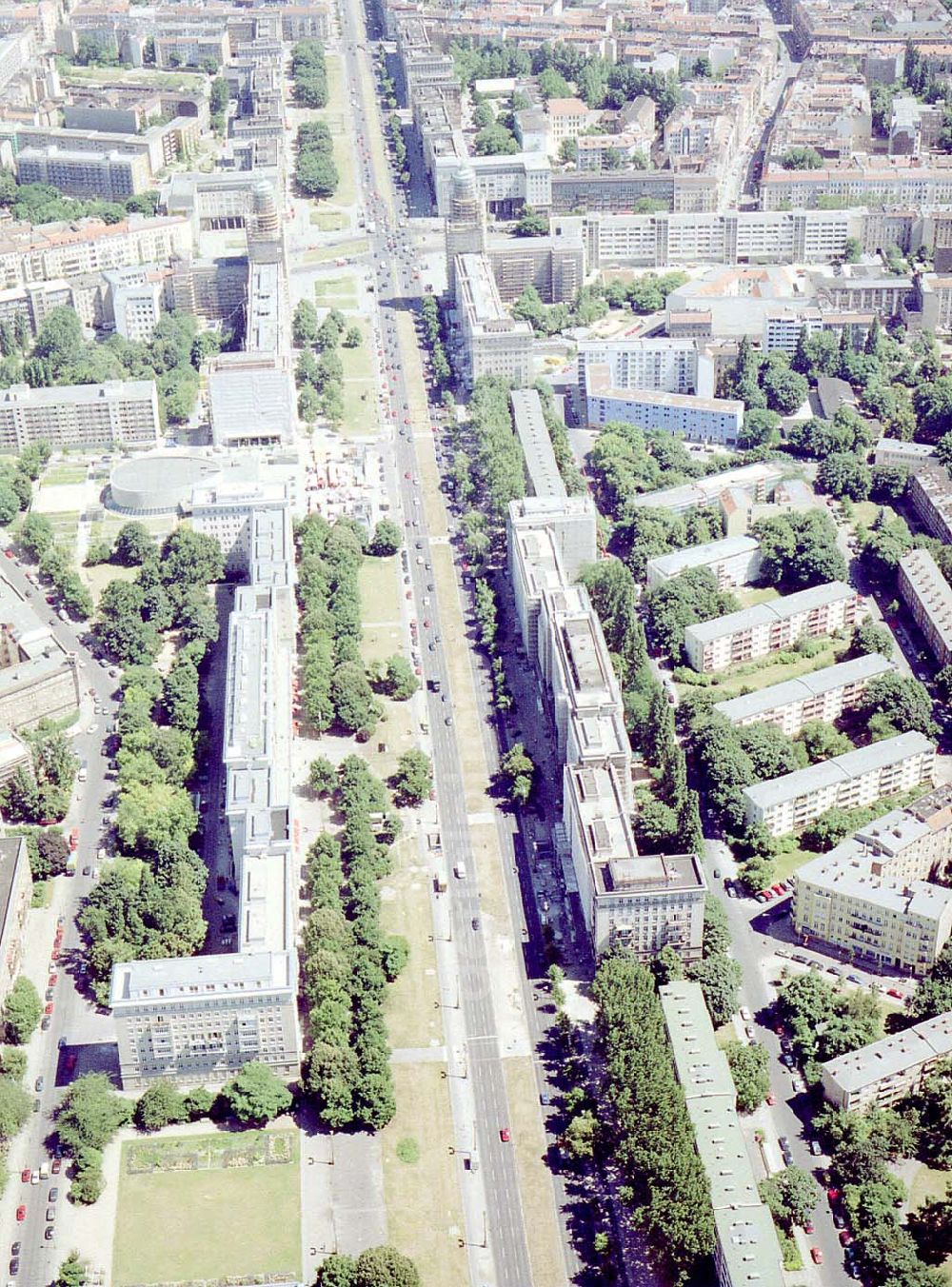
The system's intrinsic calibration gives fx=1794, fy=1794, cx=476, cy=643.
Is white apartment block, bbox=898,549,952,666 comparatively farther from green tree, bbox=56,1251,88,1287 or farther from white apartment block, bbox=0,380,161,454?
green tree, bbox=56,1251,88,1287

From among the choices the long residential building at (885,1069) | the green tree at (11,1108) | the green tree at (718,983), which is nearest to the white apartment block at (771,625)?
the green tree at (718,983)

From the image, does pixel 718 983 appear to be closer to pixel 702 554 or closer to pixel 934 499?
pixel 702 554

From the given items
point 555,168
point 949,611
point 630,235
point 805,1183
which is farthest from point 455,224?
point 805,1183

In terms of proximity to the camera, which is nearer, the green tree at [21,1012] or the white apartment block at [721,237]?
the green tree at [21,1012]

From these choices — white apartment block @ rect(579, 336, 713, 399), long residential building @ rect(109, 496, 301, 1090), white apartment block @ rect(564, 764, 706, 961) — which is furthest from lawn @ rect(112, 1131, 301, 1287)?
white apartment block @ rect(579, 336, 713, 399)

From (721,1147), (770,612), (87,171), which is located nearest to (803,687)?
(770,612)

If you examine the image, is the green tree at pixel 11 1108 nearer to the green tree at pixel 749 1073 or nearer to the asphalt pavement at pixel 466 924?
the asphalt pavement at pixel 466 924
